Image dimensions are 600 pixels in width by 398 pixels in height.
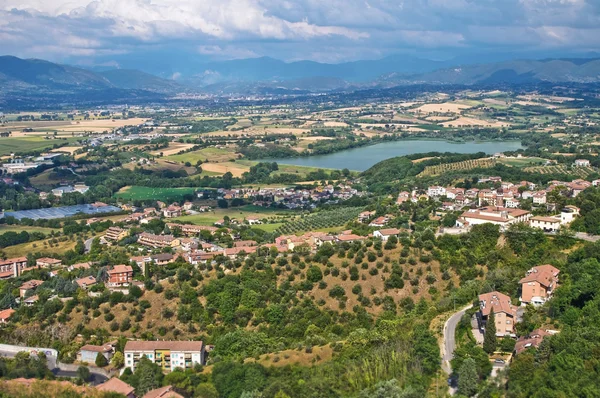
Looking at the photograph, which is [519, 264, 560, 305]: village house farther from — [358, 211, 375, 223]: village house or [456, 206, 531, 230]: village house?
[358, 211, 375, 223]: village house

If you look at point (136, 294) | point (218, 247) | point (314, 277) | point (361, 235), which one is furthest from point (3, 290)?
point (361, 235)

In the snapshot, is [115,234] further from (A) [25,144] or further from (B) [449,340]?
(A) [25,144]

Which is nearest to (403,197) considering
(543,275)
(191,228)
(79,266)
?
(191,228)

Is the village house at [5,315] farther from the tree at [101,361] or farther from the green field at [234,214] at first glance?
the green field at [234,214]

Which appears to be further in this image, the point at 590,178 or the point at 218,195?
the point at 218,195

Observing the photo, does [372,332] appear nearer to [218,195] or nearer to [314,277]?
[314,277]

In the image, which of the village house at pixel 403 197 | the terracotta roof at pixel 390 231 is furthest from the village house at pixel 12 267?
the village house at pixel 403 197
